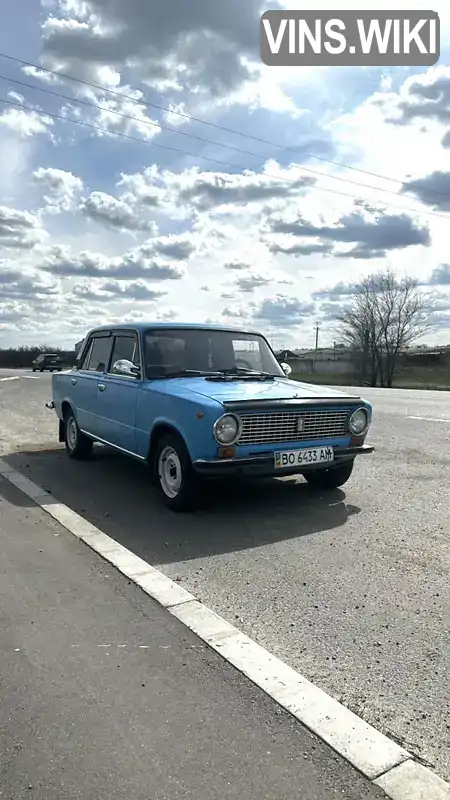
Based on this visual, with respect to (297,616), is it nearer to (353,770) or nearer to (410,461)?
(353,770)

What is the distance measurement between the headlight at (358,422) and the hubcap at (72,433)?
4089mm

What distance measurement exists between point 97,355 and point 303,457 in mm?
3576

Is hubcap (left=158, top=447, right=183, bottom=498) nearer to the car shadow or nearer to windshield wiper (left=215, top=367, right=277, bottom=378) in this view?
the car shadow

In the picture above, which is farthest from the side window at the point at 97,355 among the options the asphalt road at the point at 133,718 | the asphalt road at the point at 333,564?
the asphalt road at the point at 133,718

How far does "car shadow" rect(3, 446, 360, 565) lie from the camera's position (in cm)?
502

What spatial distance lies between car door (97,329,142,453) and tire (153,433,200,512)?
632 mm

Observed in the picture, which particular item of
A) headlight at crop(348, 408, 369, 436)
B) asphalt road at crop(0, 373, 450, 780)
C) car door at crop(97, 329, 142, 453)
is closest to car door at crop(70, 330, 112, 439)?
car door at crop(97, 329, 142, 453)

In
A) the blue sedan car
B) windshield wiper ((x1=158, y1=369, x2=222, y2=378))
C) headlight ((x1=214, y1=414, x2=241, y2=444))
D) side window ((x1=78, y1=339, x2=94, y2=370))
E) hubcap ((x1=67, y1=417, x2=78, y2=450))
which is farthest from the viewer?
hubcap ((x1=67, y1=417, x2=78, y2=450))

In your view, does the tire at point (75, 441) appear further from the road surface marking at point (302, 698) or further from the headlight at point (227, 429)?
the road surface marking at point (302, 698)

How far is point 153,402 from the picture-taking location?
616 cm

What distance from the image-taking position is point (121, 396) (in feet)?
23.0

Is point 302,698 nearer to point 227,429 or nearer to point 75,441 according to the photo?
point 227,429

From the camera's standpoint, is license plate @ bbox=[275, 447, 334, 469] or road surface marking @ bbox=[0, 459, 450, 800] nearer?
road surface marking @ bbox=[0, 459, 450, 800]

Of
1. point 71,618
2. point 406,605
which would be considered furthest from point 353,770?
point 71,618
